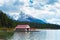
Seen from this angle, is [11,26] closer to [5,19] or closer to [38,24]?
[5,19]

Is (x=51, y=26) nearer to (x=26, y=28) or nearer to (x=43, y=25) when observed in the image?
(x=43, y=25)

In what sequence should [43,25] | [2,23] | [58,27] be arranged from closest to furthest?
[2,23]
[43,25]
[58,27]

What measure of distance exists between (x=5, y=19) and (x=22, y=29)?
25.0 feet

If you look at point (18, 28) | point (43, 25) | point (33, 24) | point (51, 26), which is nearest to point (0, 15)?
point (18, 28)

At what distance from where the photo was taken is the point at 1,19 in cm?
5675

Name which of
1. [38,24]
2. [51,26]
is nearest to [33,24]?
[38,24]

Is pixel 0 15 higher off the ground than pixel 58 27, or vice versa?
pixel 0 15

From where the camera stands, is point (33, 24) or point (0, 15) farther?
point (33, 24)

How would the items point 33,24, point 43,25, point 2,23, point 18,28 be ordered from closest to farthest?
point 18,28 < point 2,23 < point 33,24 < point 43,25

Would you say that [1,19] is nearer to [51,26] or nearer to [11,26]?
[11,26]

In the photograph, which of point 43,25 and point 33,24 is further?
point 43,25

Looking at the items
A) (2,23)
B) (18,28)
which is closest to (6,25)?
(2,23)

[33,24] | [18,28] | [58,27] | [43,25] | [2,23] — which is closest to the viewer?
[18,28]

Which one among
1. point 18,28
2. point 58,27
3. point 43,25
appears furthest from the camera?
point 58,27
